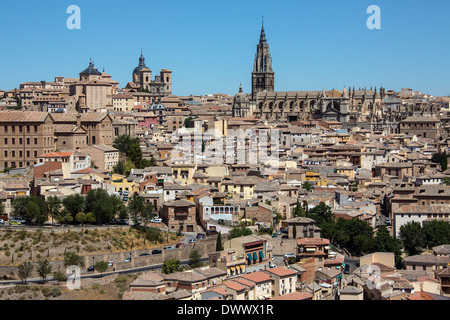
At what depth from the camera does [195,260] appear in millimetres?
22516

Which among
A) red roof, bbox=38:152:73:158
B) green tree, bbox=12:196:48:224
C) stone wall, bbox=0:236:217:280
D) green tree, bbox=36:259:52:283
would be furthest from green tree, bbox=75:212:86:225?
red roof, bbox=38:152:73:158

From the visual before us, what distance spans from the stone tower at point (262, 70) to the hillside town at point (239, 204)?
2689 centimetres

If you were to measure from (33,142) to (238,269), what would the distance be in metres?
16.8

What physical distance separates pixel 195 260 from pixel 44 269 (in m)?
4.94

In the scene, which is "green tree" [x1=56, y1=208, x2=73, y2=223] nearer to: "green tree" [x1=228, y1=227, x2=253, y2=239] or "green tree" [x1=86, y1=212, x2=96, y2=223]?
"green tree" [x1=86, y1=212, x2=96, y2=223]

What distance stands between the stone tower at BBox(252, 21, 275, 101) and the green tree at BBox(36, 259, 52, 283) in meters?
61.1

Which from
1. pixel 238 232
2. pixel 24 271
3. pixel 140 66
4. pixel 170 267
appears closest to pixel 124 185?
pixel 238 232

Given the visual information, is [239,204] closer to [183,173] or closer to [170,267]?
[183,173]

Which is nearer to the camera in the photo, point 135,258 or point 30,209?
point 135,258

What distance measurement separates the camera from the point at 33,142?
1359 inches

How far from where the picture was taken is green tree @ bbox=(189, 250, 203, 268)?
73.0 ft

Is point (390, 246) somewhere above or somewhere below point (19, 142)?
below
